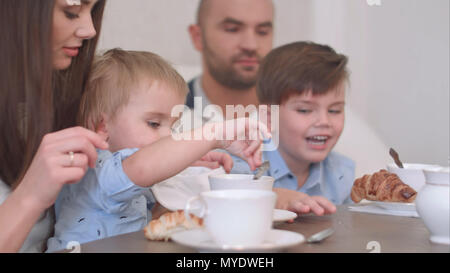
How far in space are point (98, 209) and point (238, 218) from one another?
0.65 metres

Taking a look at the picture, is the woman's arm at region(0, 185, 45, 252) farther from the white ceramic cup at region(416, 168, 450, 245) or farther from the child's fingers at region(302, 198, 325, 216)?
the white ceramic cup at region(416, 168, 450, 245)

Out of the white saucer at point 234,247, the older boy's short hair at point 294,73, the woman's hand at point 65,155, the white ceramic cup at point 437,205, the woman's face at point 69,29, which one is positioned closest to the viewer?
the white saucer at point 234,247

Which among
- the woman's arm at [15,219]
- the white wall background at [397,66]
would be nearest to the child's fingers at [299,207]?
the woman's arm at [15,219]

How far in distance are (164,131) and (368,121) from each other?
4.46 feet

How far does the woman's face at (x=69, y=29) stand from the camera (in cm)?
135

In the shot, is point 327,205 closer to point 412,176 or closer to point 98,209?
point 412,176

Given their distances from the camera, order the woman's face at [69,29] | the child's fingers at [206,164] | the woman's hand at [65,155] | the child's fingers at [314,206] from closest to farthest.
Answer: the woman's hand at [65,155] → the child's fingers at [314,206] → the woman's face at [69,29] → the child's fingers at [206,164]

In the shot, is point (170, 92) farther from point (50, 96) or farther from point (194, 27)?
point (194, 27)

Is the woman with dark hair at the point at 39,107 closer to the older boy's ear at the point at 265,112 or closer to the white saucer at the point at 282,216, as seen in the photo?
the white saucer at the point at 282,216

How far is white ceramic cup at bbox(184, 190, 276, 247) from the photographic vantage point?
25.9 inches

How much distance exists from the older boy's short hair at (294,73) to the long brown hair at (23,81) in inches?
47.0

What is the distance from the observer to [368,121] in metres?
2.51

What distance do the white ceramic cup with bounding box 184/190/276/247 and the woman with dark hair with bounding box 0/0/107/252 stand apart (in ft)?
1.15

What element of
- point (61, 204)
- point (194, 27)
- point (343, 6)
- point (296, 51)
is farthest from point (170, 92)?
point (343, 6)
